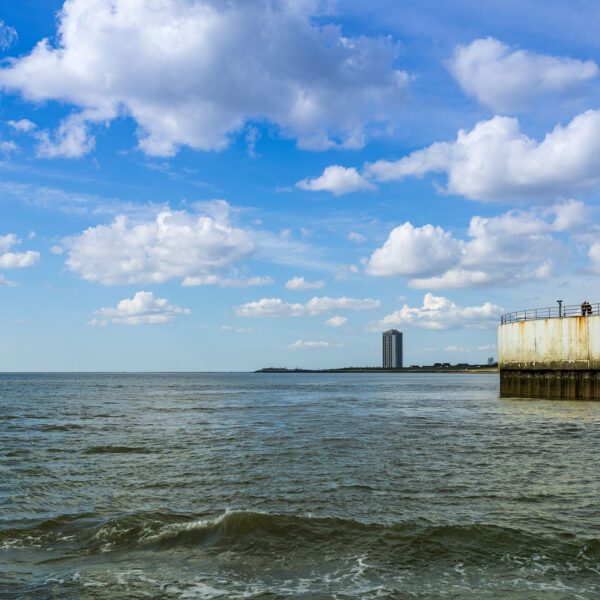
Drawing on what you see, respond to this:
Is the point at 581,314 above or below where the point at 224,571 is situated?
above

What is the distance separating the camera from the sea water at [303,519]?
7707 mm

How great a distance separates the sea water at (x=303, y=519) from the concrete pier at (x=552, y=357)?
59.0 ft

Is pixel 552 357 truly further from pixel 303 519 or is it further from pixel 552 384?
pixel 303 519

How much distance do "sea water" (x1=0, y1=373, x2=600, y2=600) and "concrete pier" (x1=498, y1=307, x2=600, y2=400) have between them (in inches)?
708

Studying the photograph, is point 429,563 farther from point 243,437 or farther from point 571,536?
point 243,437

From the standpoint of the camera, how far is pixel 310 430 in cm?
2655

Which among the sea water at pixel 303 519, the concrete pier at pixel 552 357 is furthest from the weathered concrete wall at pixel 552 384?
the sea water at pixel 303 519

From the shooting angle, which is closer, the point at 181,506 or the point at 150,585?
the point at 150,585

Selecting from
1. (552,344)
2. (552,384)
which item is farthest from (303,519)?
(552,344)

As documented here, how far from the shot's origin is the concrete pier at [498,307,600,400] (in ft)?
121

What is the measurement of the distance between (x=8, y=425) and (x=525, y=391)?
122 feet

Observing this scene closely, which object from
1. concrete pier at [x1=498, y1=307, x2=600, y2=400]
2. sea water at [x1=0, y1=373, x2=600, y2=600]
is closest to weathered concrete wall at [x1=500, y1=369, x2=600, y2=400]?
concrete pier at [x1=498, y1=307, x2=600, y2=400]

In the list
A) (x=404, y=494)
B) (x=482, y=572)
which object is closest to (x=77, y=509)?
(x=404, y=494)

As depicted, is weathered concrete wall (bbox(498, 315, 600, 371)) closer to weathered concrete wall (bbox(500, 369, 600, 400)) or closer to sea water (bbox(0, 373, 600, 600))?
weathered concrete wall (bbox(500, 369, 600, 400))
